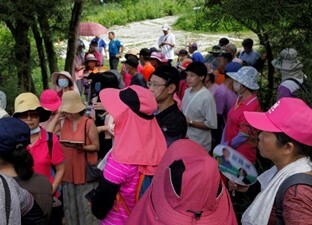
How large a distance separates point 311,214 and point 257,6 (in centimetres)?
182

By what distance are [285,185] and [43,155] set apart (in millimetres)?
2169

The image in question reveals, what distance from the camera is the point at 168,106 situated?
4.09 meters

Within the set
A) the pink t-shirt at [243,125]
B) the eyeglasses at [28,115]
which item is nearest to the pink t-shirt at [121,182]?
the eyeglasses at [28,115]

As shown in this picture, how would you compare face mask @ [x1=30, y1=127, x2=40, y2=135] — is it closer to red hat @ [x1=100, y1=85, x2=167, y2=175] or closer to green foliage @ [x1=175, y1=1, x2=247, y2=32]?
red hat @ [x1=100, y1=85, x2=167, y2=175]

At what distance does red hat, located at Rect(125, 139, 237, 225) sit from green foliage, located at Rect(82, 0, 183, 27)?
107 ft

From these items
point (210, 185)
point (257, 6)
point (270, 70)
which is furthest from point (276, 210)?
point (270, 70)

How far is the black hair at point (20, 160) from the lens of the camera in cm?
261

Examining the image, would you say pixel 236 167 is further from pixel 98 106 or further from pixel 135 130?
pixel 98 106

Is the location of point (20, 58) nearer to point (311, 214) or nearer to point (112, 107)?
point (112, 107)

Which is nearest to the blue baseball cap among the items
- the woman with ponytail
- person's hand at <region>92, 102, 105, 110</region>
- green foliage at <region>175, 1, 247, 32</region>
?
the woman with ponytail

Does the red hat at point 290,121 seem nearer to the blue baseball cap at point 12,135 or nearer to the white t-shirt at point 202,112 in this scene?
the blue baseball cap at point 12,135

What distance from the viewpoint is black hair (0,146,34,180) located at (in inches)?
103

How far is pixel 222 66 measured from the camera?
702 cm

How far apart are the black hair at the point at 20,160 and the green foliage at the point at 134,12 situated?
31848 millimetres
